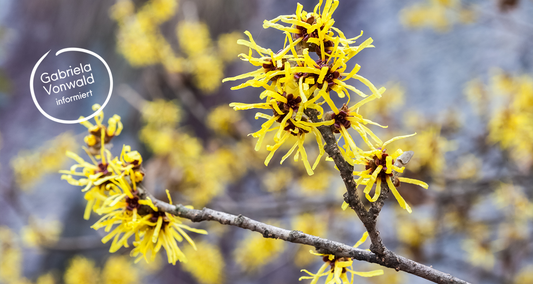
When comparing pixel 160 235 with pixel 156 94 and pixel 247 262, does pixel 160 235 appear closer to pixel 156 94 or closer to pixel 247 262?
pixel 247 262

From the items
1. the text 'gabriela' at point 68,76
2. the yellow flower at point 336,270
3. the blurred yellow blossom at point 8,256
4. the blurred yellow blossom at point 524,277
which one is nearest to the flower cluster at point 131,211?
the yellow flower at point 336,270

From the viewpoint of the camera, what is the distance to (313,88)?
24 centimetres

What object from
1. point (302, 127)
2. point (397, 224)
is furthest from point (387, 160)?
point (397, 224)

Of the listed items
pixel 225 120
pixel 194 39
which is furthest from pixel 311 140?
pixel 194 39

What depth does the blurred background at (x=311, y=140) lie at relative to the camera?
844 millimetres

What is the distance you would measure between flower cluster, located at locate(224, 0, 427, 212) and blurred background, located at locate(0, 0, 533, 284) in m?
0.46

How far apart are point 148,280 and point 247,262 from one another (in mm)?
794

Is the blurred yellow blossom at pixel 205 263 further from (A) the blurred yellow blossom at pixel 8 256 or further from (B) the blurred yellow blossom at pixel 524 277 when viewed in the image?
(B) the blurred yellow blossom at pixel 524 277

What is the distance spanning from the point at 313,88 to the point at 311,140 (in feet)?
2.37

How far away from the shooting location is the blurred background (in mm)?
844

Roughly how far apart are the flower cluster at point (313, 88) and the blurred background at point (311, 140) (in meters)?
0.46

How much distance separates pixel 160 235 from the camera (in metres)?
0.30

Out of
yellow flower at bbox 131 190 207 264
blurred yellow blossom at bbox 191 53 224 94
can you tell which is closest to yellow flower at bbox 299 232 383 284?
yellow flower at bbox 131 190 207 264

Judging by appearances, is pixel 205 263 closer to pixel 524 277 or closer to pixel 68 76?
pixel 68 76
